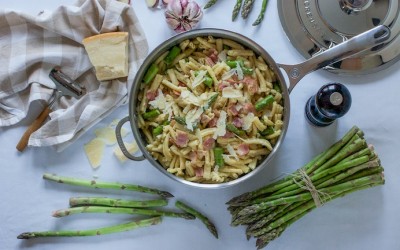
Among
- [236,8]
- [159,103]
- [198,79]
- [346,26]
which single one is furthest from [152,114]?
[346,26]

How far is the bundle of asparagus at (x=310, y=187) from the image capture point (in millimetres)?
1018

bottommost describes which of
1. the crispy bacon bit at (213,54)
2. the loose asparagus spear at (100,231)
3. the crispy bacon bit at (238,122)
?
the loose asparagus spear at (100,231)

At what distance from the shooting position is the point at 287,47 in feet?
3.65

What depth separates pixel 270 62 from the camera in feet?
3.20

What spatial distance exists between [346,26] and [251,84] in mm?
302

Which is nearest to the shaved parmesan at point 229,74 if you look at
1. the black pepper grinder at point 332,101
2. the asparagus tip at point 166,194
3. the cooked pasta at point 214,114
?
the cooked pasta at point 214,114

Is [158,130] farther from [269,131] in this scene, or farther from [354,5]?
[354,5]

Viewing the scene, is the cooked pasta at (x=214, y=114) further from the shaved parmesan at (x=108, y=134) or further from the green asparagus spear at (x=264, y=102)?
the shaved parmesan at (x=108, y=134)

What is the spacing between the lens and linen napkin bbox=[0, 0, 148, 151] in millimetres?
1080

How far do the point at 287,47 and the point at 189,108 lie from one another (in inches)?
12.2

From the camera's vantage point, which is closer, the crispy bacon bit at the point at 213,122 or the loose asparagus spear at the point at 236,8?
the crispy bacon bit at the point at 213,122

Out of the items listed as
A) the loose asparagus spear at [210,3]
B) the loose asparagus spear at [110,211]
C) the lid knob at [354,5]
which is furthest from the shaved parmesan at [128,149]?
the lid knob at [354,5]

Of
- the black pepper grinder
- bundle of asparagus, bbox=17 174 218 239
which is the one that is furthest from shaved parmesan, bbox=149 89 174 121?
the black pepper grinder

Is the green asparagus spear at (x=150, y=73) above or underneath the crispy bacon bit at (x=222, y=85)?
underneath
